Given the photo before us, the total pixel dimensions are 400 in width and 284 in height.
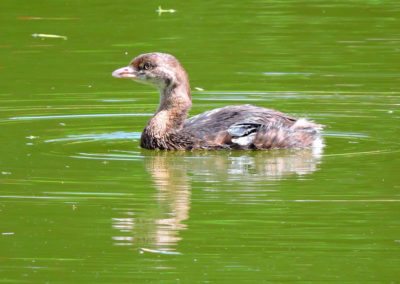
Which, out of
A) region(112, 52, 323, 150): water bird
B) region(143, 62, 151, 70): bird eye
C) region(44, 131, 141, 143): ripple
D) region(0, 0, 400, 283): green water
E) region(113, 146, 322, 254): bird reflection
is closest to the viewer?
region(0, 0, 400, 283): green water

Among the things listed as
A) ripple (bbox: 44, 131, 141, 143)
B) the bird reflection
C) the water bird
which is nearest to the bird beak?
the water bird

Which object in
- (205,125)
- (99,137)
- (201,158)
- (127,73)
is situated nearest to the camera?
(201,158)

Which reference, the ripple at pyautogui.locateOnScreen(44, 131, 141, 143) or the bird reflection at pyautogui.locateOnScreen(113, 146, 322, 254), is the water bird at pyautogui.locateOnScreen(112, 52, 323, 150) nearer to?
the bird reflection at pyautogui.locateOnScreen(113, 146, 322, 254)

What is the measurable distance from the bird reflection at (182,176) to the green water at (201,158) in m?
0.02

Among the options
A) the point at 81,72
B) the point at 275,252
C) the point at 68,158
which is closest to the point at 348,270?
the point at 275,252

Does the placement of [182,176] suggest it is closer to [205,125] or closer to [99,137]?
[205,125]

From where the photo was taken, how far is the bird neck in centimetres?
1389

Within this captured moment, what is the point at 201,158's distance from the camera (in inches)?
510

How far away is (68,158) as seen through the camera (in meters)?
12.7

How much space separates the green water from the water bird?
0.54 feet

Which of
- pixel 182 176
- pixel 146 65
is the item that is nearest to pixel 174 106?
pixel 146 65

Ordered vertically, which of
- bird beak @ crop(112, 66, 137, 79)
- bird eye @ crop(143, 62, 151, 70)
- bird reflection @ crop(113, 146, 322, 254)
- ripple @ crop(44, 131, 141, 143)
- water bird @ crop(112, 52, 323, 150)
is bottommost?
bird reflection @ crop(113, 146, 322, 254)

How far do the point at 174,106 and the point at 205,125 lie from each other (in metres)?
0.67

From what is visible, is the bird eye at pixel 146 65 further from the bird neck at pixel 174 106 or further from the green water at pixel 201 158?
the green water at pixel 201 158
